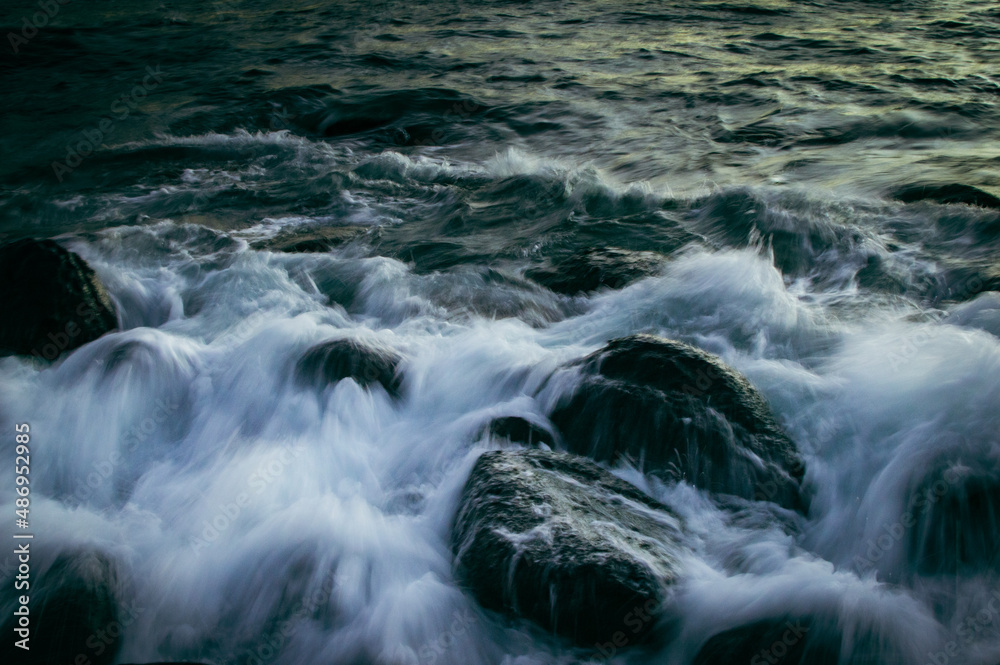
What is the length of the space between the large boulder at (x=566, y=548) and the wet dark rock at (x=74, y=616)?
1.31 m

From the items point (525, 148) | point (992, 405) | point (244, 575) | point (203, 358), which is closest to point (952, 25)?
point (525, 148)

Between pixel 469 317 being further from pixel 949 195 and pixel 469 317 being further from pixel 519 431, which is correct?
pixel 949 195

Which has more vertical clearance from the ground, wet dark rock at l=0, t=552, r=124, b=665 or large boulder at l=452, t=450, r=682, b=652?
large boulder at l=452, t=450, r=682, b=652

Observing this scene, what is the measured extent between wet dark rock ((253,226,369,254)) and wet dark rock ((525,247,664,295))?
5.33 feet

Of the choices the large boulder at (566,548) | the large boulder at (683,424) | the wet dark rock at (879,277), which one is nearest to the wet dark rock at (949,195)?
the wet dark rock at (879,277)

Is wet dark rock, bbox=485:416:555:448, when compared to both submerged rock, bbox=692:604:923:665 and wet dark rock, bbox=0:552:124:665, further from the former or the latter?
wet dark rock, bbox=0:552:124:665

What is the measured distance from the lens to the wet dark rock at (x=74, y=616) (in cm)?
271

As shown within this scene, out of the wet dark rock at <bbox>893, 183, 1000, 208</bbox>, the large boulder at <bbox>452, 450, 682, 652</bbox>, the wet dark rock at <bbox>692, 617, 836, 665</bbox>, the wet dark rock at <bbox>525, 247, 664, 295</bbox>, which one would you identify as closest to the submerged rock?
the wet dark rock at <bbox>692, 617, 836, 665</bbox>

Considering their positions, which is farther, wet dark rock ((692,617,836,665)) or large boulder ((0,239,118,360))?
large boulder ((0,239,118,360))

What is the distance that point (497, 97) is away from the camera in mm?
9812

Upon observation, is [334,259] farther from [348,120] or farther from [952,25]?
[952,25]

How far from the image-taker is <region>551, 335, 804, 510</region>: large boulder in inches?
132

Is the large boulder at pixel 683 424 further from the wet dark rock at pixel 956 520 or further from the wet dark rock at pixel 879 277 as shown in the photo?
the wet dark rock at pixel 879 277

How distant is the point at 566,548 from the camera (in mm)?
2783
